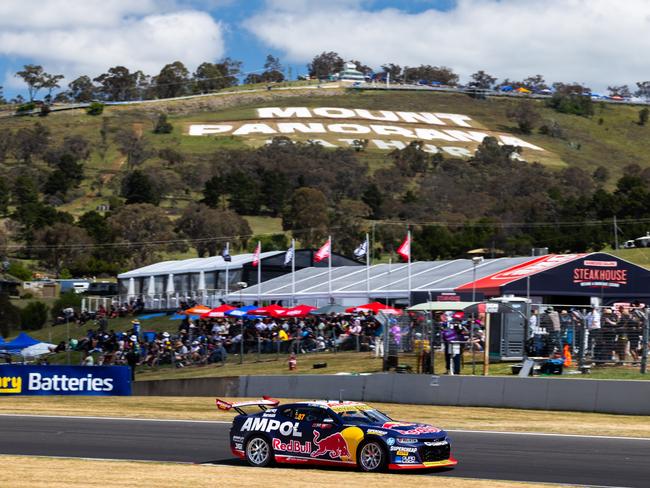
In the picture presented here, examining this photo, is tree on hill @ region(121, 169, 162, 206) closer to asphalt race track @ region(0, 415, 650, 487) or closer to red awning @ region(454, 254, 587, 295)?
red awning @ region(454, 254, 587, 295)

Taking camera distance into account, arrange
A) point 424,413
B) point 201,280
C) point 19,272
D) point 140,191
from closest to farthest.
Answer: point 424,413 → point 201,280 → point 19,272 → point 140,191

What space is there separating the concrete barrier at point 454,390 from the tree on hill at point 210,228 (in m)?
70.0

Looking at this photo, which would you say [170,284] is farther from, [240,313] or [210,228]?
[210,228]

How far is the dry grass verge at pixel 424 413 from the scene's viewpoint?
78.3ft

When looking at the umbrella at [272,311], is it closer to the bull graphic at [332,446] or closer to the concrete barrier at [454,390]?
the concrete barrier at [454,390]

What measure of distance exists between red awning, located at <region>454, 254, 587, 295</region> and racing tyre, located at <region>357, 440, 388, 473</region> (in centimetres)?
2443

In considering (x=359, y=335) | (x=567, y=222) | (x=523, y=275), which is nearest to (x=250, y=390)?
(x=359, y=335)

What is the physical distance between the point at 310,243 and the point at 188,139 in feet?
215

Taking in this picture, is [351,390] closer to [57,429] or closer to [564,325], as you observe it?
[564,325]

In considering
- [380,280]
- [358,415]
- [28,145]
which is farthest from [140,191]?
[358,415]

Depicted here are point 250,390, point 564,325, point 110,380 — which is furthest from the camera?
point 110,380

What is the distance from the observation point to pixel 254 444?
1791 centimetres

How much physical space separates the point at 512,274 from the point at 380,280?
10.4 metres

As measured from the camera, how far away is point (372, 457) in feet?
55.9
